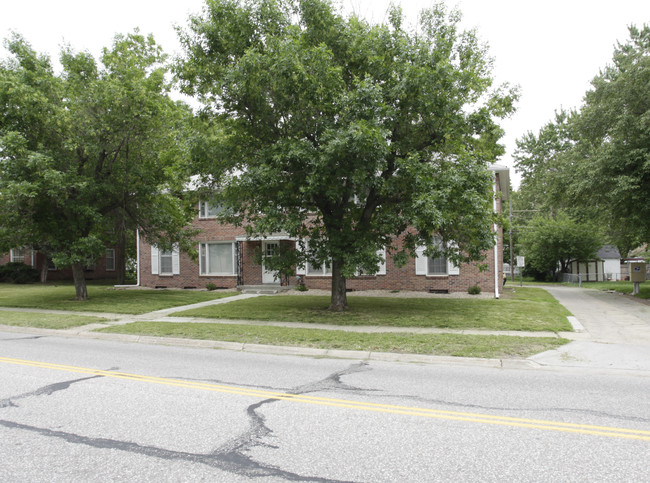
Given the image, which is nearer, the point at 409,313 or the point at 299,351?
the point at 299,351

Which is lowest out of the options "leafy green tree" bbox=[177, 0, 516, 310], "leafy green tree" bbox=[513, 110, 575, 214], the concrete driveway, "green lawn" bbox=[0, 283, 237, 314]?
the concrete driveway

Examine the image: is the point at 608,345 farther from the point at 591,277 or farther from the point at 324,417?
the point at 591,277

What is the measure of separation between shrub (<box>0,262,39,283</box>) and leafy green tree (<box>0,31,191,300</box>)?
1495 centimetres

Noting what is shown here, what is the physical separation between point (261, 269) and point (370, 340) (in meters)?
14.6

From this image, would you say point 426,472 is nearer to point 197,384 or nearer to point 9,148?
point 197,384

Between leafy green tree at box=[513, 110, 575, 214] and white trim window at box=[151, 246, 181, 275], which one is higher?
leafy green tree at box=[513, 110, 575, 214]

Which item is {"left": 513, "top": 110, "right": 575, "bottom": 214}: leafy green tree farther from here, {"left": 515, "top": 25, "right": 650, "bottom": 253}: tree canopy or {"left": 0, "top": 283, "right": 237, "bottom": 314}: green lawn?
{"left": 0, "top": 283, "right": 237, "bottom": 314}: green lawn

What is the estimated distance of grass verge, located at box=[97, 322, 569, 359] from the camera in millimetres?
9023

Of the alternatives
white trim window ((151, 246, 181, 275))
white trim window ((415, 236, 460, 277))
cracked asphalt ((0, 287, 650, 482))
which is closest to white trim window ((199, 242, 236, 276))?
white trim window ((151, 246, 181, 275))

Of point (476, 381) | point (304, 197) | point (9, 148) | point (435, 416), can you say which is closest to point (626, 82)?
point (304, 197)

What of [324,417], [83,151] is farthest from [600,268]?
[324,417]

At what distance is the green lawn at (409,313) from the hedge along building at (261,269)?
2827mm

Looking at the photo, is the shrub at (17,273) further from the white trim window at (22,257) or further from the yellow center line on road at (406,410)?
the yellow center line on road at (406,410)

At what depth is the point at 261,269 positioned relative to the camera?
2400 cm
